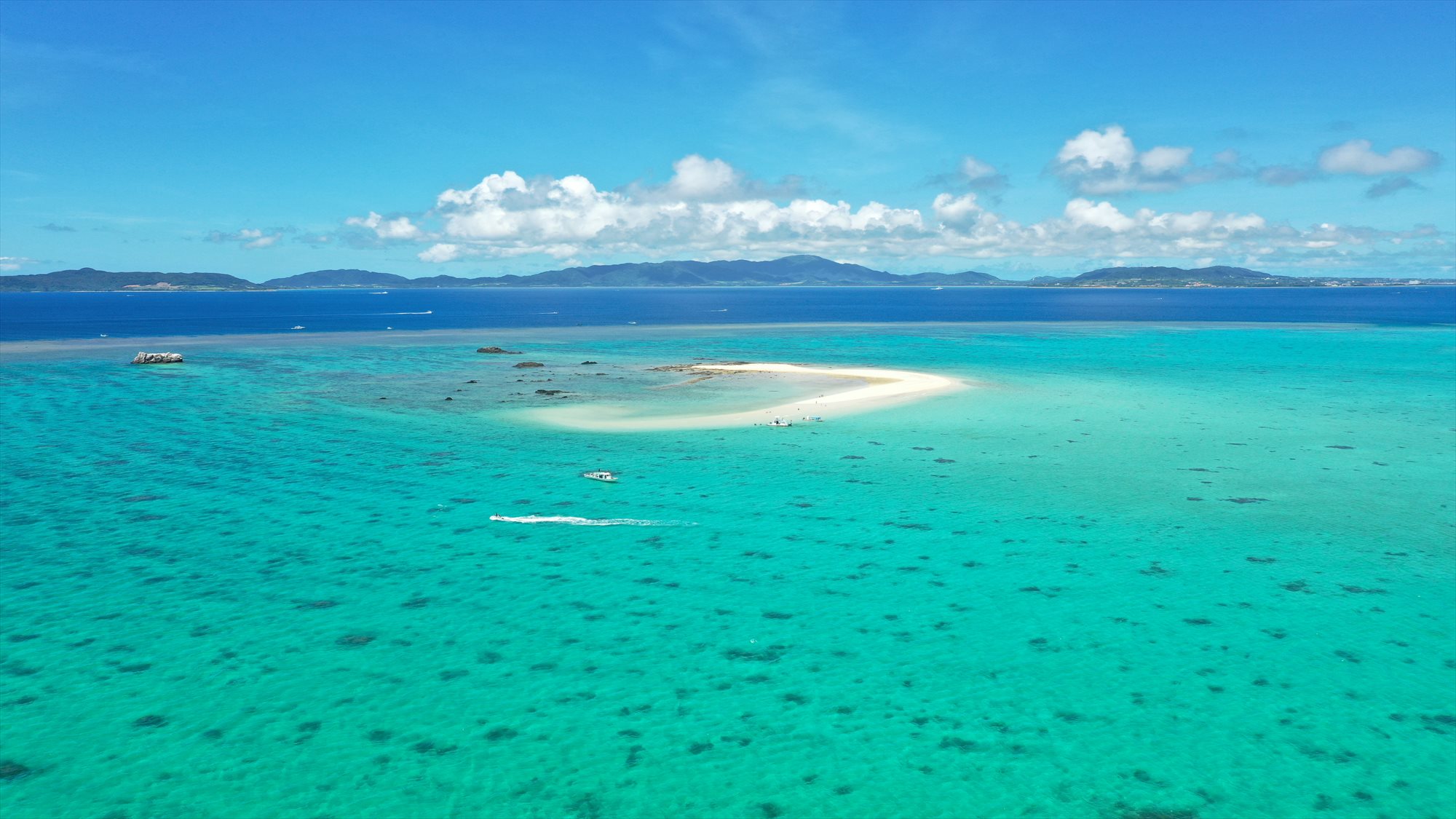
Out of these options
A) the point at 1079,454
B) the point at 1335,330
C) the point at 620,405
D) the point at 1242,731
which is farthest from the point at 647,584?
the point at 1335,330

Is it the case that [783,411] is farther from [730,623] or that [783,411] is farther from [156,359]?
[156,359]

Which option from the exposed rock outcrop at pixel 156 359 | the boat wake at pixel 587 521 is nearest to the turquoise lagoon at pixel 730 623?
the boat wake at pixel 587 521

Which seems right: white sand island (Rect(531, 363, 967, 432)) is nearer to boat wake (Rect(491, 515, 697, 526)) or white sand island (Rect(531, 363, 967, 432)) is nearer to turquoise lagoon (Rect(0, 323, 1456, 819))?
turquoise lagoon (Rect(0, 323, 1456, 819))

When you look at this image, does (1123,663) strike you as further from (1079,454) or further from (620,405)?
(620,405)

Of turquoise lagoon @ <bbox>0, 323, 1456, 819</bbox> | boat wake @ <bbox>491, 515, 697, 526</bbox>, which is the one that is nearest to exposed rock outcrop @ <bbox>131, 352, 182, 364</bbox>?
turquoise lagoon @ <bbox>0, 323, 1456, 819</bbox>

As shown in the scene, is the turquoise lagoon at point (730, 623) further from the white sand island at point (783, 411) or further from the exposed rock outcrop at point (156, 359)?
the exposed rock outcrop at point (156, 359)
